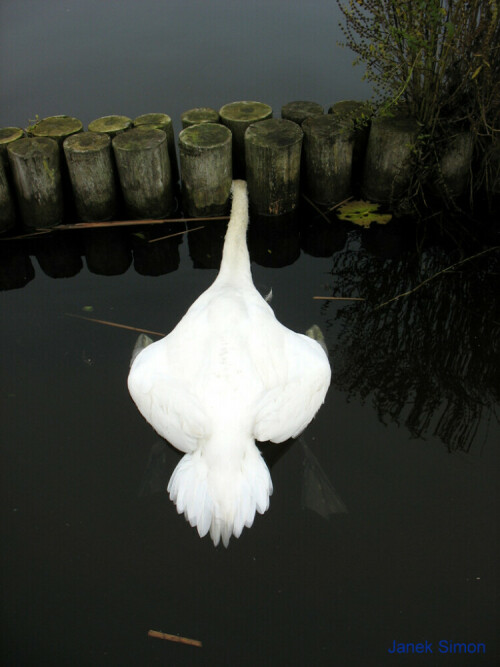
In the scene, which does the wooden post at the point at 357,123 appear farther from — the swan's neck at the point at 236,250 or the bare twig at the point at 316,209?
the swan's neck at the point at 236,250

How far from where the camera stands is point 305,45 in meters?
10.8

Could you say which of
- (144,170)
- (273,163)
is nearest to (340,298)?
(273,163)

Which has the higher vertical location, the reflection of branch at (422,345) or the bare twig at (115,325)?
the bare twig at (115,325)

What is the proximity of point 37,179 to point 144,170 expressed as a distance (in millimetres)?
1052

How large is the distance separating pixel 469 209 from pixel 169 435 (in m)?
4.40

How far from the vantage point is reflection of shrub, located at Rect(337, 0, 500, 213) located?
17.0 feet

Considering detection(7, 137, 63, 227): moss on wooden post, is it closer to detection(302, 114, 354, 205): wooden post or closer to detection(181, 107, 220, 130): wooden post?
detection(181, 107, 220, 130): wooden post

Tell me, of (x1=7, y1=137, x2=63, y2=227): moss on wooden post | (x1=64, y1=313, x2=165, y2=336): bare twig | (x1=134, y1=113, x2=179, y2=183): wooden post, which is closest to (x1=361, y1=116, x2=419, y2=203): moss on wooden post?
(x1=134, y1=113, x2=179, y2=183): wooden post

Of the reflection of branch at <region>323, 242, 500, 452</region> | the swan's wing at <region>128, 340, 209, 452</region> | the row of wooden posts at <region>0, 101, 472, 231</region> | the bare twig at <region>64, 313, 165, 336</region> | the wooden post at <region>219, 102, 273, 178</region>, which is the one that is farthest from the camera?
the wooden post at <region>219, 102, 273, 178</region>

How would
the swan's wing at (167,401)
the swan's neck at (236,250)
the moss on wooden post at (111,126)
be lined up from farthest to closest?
the moss on wooden post at (111,126) → the swan's neck at (236,250) → the swan's wing at (167,401)

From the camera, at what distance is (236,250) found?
4.91 metres

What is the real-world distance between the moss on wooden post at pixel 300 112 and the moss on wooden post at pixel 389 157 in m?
0.65

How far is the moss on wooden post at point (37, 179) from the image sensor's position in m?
5.69

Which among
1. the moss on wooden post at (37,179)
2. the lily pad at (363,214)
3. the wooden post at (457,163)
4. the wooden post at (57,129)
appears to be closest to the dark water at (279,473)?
the lily pad at (363,214)
